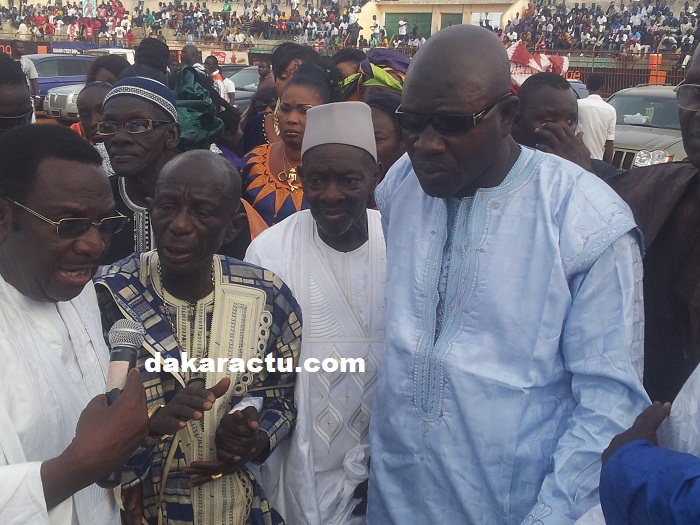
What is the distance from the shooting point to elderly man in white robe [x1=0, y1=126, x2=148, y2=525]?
5.64ft

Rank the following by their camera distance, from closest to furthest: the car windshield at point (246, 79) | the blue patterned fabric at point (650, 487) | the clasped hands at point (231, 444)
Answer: the blue patterned fabric at point (650, 487), the clasped hands at point (231, 444), the car windshield at point (246, 79)

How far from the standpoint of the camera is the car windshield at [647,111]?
1175cm

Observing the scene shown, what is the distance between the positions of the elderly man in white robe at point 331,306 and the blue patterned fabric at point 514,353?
0.43 m

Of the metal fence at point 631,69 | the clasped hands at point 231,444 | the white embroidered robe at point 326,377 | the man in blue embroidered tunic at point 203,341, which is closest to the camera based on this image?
the clasped hands at point 231,444

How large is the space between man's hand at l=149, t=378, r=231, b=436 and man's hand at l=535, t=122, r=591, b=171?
7.58 ft

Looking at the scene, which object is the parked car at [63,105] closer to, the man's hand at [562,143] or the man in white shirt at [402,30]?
the man's hand at [562,143]

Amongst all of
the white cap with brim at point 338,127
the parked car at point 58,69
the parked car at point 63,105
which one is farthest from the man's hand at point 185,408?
the parked car at point 58,69

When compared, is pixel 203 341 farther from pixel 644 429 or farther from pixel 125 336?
pixel 644 429

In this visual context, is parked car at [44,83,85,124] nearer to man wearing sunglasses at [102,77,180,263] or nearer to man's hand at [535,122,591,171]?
man wearing sunglasses at [102,77,180,263]

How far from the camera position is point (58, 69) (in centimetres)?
1889

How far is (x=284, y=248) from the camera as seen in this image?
9.58ft

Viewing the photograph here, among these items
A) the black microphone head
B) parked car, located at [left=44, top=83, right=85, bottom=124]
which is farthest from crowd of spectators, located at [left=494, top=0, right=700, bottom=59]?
the black microphone head

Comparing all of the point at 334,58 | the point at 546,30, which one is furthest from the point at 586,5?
the point at 334,58

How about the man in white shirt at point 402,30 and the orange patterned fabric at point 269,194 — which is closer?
the orange patterned fabric at point 269,194
